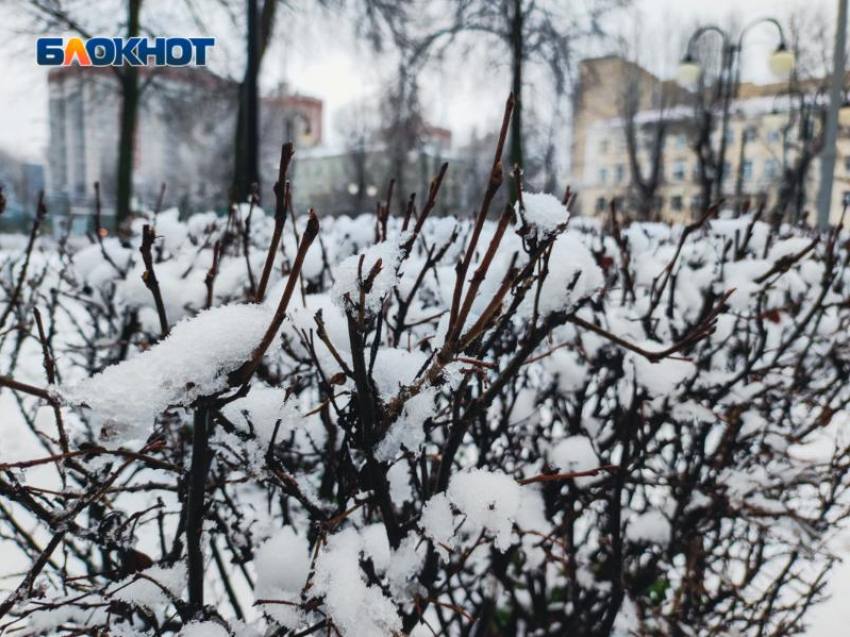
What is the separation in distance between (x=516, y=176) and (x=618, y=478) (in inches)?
41.7

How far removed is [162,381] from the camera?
30.9 inches

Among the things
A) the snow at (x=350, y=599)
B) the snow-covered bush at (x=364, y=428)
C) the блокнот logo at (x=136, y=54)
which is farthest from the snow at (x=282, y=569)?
the блокнот logo at (x=136, y=54)

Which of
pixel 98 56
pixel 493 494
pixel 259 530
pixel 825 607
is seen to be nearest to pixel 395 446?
pixel 493 494

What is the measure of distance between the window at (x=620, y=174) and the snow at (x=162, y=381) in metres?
60.5

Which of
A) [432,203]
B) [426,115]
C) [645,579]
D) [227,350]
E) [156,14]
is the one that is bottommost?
[645,579]

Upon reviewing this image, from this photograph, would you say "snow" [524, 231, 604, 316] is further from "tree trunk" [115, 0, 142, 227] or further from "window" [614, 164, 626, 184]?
"window" [614, 164, 626, 184]

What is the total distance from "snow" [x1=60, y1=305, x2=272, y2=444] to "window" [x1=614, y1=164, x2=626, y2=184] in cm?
6053

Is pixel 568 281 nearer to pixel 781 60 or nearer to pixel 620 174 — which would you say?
pixel 781 60

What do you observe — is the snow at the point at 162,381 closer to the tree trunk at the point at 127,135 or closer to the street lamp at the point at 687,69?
the tree trunk at the point at 127,135

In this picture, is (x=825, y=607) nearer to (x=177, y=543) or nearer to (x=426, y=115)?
Result: (x=177, y=543)

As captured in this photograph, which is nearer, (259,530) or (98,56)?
(259,530)

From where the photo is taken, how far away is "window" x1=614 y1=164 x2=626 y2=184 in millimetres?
57200

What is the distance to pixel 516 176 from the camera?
84cm

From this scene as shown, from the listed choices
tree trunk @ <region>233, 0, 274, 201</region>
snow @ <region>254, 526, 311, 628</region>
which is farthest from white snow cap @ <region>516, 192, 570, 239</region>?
tree trunk @ <region>233, 0, 274, 201</region>
